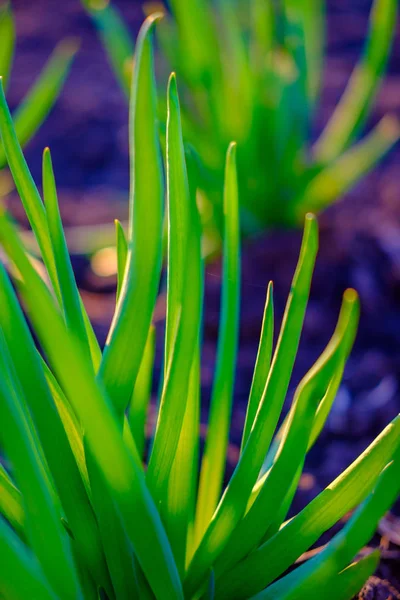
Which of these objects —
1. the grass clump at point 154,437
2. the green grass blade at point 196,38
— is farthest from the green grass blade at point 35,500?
the green grass blade at point 196,38

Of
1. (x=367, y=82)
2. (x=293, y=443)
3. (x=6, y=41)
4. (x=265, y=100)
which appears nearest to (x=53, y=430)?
(x=293, y=443)

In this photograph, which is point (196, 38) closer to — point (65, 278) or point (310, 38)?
point (310, 38)

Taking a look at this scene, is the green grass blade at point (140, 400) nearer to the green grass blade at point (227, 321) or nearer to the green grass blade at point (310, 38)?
the green grass blade at point (227, 321)

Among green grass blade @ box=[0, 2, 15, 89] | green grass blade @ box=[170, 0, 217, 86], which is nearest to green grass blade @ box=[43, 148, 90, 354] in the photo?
green grass blade @ box=[0, 2, 15, 89]

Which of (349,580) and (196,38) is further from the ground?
(196,38)

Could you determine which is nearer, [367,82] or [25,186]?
[25,186]

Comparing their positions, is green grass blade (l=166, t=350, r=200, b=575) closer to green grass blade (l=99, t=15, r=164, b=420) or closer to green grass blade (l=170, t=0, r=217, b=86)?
green grass blade (l=99, t=15, r=164, b=420)
